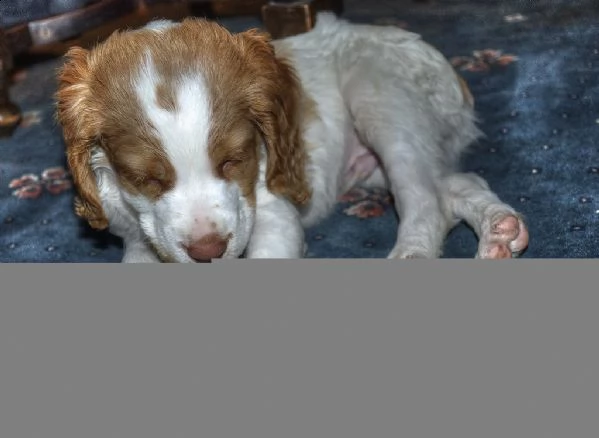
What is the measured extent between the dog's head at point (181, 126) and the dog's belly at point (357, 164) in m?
0.78

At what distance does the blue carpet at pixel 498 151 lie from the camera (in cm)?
379

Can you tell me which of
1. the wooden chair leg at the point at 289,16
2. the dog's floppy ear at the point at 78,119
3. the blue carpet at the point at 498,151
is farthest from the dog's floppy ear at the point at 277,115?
the wooden chair leg at the point at 289,16

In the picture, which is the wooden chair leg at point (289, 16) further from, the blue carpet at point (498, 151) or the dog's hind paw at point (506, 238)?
the dog's hind paw at point (506, 238)

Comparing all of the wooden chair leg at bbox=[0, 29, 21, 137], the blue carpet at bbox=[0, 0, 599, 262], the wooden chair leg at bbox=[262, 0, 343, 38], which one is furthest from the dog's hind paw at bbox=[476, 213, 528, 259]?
the wooden chair leg at bbox=[0, 29, 21, 137]

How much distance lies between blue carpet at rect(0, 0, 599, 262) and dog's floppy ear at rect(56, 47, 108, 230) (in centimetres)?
57

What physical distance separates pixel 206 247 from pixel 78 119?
0.64 m

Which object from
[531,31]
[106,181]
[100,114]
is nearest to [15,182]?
[106,181]

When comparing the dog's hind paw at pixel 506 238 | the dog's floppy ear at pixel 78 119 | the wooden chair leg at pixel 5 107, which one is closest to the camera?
the dog's floppy ear at pixel 78 119

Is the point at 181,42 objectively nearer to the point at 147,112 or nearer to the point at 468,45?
the point at 147,112

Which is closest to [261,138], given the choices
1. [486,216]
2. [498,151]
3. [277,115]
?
[277,115]

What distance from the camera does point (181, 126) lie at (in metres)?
Result: 2.91

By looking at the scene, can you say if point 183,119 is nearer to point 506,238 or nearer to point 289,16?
point 506,238

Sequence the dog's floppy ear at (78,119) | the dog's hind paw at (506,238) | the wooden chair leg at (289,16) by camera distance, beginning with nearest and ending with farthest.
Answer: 1. the dog's floppy ear at (78,119)
2. the dog's hind paw at (506,238)
3. the wooden chair leg at (289,16)

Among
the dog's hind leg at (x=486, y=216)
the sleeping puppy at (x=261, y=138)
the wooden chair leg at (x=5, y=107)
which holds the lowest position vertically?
the wooden chair leg at (x=5, y=107)
